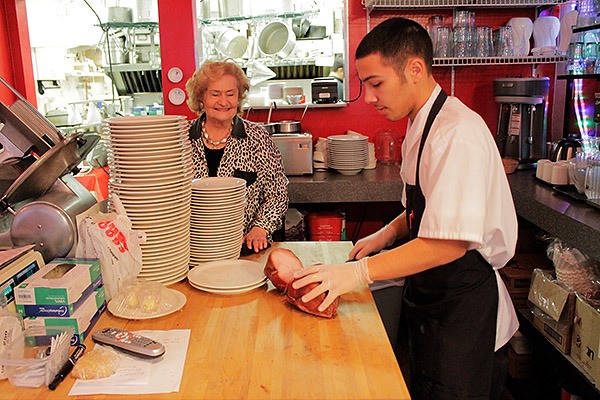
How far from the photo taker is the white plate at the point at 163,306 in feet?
5.10

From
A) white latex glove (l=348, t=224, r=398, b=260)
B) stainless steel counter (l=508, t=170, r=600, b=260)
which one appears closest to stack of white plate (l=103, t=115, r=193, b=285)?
white latex glove (l=348, t=224, r=398, b=260)

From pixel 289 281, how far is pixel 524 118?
2617 mm

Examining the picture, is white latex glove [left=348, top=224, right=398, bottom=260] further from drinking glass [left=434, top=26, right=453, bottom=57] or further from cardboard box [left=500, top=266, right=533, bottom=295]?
drinking glass [left=434, top=26, right=453, bottom=57]

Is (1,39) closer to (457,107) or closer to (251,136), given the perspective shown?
(251,136)

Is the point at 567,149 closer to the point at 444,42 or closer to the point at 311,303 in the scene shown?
the point at 444,42

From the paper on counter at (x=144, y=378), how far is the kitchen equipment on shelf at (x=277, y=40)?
3.18 m

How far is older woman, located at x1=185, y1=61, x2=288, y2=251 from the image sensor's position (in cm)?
274

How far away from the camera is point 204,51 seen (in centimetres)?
429

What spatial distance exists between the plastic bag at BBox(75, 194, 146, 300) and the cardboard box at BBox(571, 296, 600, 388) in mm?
1841

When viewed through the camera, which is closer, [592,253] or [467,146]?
[467,146]

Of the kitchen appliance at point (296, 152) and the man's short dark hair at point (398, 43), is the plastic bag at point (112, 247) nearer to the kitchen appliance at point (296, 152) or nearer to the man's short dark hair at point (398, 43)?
the man's short dark hair at point (398, 43)

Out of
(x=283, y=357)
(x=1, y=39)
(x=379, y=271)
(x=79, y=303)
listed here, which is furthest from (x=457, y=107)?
(x=1, y=39)

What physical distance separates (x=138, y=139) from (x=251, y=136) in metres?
1.19

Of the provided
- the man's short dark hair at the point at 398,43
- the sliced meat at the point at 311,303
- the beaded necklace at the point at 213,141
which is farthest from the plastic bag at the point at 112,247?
the beaded necklace at the point at 213,141
